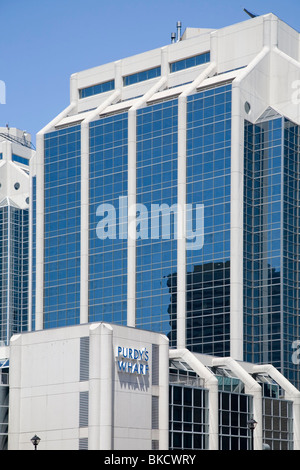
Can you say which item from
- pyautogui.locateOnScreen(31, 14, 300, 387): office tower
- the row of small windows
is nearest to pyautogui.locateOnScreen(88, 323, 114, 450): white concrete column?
pyautogui.locateOnScreen(31, 14, 300, 387): office tower

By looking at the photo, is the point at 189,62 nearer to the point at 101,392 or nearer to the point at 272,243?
the point at 272,243

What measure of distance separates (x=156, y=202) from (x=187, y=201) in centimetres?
553

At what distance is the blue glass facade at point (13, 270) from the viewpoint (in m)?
191

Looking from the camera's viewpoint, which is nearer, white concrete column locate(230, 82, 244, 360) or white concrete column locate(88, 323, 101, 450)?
white concrete column locate(88, 323, 101, 450)

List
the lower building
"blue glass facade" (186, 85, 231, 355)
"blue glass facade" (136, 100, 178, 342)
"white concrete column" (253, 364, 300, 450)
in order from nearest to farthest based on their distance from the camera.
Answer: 1. the lower building
2. "white concrete column" (253, 364, 300, 450)
3. "blue glass facade" (186, 85, 231, 355)
4. "blue glass facade" (136, 100, 178, 342)

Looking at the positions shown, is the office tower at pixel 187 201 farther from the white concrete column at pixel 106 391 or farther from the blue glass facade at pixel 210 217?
the white concrete column at pixel 106 391

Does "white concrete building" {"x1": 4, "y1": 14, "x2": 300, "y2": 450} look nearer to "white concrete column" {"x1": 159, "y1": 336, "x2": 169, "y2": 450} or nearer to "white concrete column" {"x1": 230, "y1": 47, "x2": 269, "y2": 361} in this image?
"white concrete column" {"x1": 230, "y1": 47, "x2": 269, "y2": 361}

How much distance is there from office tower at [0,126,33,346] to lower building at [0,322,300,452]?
101204mm

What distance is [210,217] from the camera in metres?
128

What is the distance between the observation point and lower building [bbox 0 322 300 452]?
Result: 80625mm

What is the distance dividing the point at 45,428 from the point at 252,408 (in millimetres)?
26770

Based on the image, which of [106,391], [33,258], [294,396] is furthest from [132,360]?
[33,258]

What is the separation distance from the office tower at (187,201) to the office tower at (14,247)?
41.4 metres
